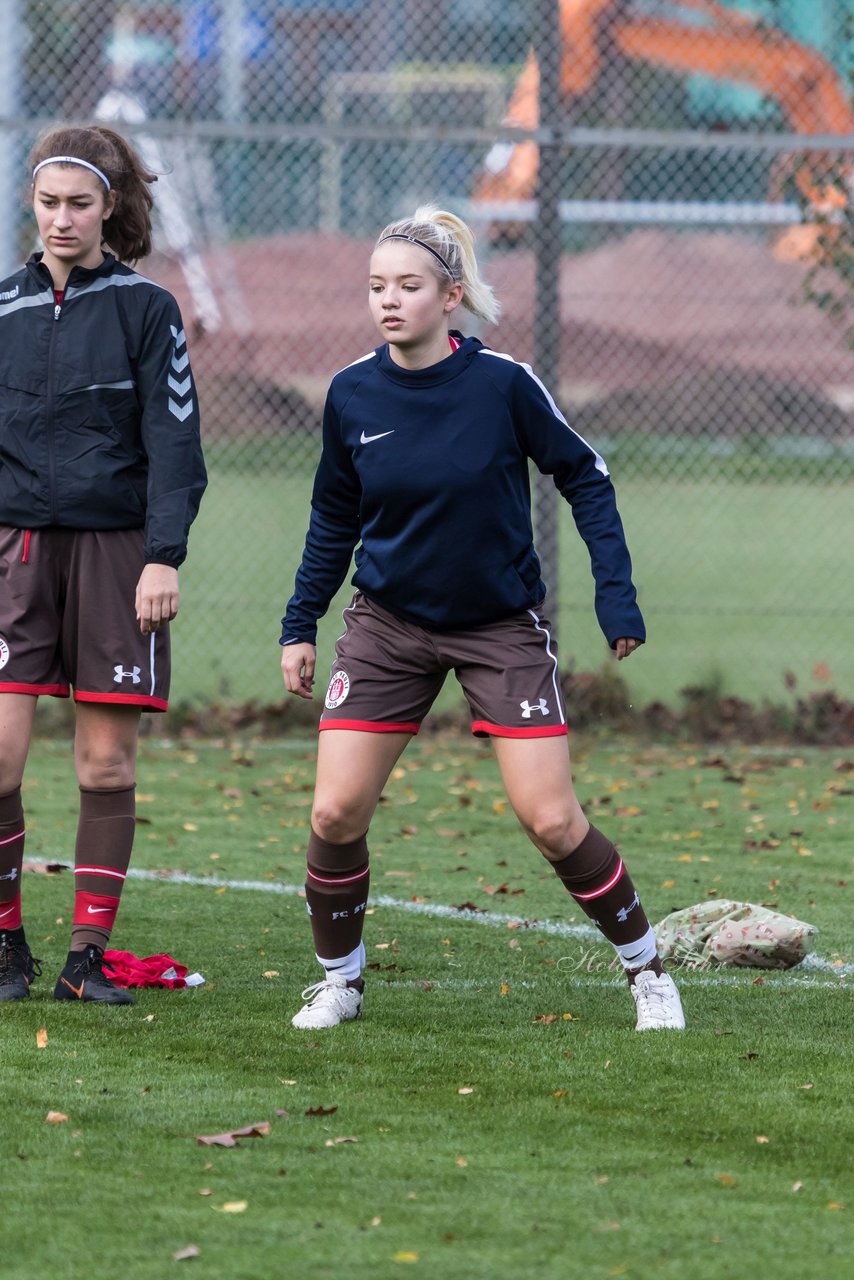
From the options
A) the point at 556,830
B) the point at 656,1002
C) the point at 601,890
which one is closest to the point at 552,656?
the point at 556,830

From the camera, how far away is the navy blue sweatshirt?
458cm

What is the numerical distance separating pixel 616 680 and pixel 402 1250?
7.15 meters

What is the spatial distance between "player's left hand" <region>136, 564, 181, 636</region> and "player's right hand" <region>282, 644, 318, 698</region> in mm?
310

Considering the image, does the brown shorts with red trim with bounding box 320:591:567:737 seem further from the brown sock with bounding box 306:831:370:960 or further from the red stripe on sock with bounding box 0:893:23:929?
the red stripe on sock with bounding box 0:893:23:929

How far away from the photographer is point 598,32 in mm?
10914

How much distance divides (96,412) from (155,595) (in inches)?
19.4

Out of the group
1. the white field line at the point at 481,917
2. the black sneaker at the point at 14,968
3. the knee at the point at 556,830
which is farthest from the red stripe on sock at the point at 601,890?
the black sneaker at the point at 14,968

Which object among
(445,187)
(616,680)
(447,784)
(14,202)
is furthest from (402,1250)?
(445,187)

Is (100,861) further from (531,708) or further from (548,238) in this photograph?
(548,238)

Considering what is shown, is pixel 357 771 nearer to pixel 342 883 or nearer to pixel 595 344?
pixel 342 883

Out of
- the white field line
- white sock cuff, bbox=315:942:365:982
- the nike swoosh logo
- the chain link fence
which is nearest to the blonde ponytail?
the nike swoosh logo

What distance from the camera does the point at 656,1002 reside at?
15.6 feet

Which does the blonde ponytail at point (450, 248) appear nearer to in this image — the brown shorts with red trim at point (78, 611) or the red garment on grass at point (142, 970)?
the brown shorts with red trim at point (78, 611)

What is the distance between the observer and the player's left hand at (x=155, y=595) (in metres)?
4.78
